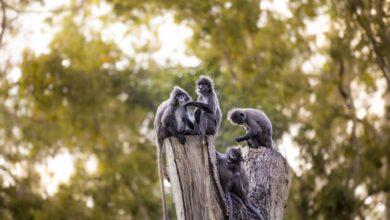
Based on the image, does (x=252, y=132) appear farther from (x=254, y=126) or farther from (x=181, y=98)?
(x=181, y=98)

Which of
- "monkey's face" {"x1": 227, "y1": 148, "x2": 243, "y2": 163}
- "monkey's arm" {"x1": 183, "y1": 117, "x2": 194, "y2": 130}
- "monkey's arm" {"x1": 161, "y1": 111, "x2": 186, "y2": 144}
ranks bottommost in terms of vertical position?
"monkey's face" {"x1": 227, "y1": 148, "x2": 243, "y2": 163}

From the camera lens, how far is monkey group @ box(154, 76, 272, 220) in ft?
33.9

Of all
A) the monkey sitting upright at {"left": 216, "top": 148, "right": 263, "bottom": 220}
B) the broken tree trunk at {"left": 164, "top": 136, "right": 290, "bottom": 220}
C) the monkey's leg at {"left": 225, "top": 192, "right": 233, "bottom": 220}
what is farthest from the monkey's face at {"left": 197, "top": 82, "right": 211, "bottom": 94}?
the broken tree trunk at {"left": 164, "top": 136, "right": 290, "bottom": 220}

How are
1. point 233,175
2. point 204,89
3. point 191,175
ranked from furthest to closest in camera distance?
point 204,89 < point 233,175 < point 191,175

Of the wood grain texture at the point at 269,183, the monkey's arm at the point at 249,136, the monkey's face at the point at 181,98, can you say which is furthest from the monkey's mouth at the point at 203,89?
the monkey's arm at the point at 249,136

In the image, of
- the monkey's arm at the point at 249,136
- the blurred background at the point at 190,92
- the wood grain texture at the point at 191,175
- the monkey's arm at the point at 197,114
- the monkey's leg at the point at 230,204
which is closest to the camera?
the wood grain texture at the point at 191,175

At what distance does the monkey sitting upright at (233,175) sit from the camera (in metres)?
10.3

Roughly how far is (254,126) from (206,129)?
81.6 inches

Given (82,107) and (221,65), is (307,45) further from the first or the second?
(82,107)

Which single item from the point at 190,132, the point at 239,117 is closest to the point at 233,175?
the point at 190,132

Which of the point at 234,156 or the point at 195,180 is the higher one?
the point at 234,156

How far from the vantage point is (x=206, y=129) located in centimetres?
1106

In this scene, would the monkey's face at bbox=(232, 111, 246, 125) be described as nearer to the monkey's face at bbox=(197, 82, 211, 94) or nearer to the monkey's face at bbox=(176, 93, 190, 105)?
the monkey's face at bbox=(197, 82, 211, 94)

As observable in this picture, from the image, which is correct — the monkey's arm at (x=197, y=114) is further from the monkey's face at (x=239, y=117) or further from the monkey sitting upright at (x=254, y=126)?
the monkey's face at (x=239, y=117)
